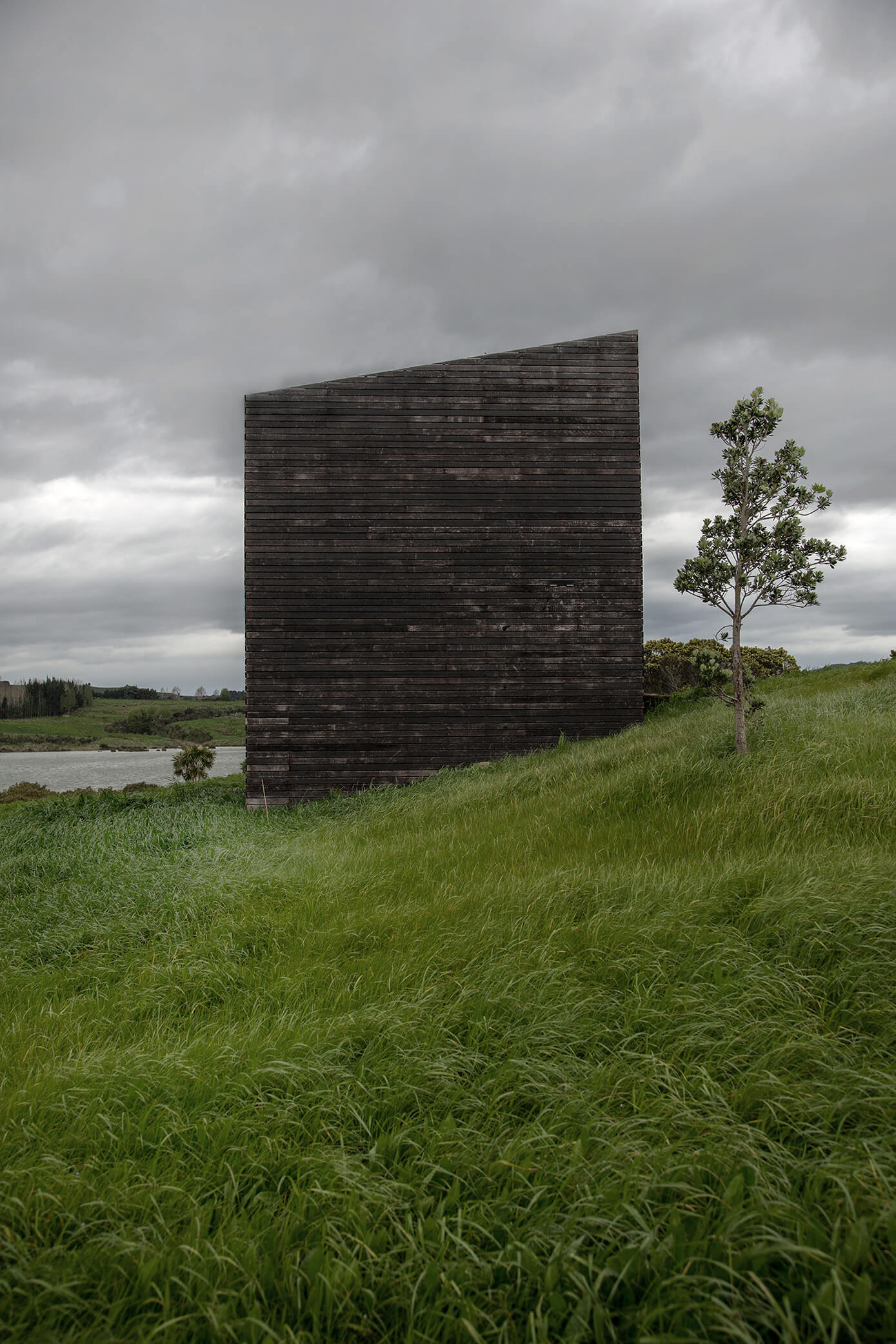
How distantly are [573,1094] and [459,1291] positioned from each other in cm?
97

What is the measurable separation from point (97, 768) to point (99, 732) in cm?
3554

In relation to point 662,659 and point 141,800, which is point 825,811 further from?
point 662,659

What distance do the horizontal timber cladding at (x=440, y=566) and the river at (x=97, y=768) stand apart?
6.07 m

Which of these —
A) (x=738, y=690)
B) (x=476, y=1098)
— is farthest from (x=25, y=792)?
(x=476, y=1098)

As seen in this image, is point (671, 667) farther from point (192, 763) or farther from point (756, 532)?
point (192, 763)

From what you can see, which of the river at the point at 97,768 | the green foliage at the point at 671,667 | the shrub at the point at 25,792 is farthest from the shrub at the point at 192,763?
the green foliage at the point at 671,667

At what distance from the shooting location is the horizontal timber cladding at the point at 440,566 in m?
13.3

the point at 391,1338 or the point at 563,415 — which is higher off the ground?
the point at 563,415

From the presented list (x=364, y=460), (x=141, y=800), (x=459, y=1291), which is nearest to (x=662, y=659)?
(x=364, y=460)

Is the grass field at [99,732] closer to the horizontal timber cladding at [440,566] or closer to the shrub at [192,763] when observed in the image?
the shrub at [192,763]

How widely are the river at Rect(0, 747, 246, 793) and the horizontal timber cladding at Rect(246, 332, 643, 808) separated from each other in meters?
6.07

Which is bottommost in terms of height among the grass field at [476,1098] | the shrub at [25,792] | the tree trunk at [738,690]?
the shrub at [25,792]

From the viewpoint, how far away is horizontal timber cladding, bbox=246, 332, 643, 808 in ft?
43.7

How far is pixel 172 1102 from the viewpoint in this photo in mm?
2869
